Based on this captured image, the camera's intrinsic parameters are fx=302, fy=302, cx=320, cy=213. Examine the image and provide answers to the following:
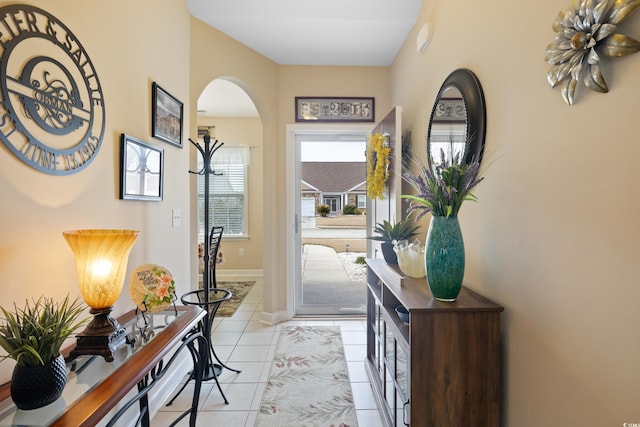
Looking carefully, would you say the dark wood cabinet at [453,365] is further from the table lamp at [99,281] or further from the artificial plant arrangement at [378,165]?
the artificial plant arrangement at [378,165]

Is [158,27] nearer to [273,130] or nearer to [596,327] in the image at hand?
[273,130]

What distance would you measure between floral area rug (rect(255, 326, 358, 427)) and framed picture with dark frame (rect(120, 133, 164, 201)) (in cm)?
156

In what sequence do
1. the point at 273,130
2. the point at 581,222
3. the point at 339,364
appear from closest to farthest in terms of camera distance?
the point at 581,222 < the point at 339,364 < the point at 273,130

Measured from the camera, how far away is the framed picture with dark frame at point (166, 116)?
1.94 meters

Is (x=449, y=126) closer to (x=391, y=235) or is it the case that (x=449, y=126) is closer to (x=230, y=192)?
(x=391, y=235)

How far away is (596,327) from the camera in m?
0.88

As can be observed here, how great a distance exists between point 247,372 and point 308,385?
53 centimetres

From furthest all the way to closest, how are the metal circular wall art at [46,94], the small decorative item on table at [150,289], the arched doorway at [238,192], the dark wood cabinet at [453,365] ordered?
1. the arched doorway at [238,192]
2. the small decorative item on table at [150,289]
3. the dark wood cabinet at [453,365]
4. the metal circular wall art at [46,94]

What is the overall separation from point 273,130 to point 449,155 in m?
2.12

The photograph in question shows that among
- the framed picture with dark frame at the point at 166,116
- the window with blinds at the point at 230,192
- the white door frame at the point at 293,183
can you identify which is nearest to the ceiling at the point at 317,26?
the white door frame at the point at 293,183

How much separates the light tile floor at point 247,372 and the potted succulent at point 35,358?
129 cm

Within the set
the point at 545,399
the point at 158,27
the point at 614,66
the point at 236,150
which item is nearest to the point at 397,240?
the point at 545,399

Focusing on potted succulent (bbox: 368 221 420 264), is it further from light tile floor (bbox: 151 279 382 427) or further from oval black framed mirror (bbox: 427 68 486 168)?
light tile floor (bbox: 151 279 382 427)

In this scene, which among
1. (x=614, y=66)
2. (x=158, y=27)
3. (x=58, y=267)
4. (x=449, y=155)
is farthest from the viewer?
(x=158, y=27)
